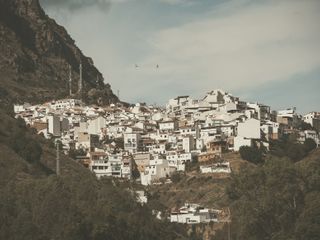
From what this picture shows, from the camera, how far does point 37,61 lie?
138250mm

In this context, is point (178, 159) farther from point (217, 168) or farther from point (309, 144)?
point (309, 144)

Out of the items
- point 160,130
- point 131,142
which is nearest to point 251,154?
point 131,142

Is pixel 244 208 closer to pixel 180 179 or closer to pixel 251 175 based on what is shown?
pixel 251 175

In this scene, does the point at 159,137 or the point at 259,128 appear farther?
the point at 159,137

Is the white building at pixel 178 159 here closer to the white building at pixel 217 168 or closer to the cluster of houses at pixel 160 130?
the cluster of houses at pixel 160 130

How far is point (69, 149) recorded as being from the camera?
308 ft

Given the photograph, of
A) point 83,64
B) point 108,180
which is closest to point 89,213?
point 108,180

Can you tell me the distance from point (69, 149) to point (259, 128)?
2201 centimetres

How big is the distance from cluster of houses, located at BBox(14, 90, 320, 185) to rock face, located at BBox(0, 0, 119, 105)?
662 centimetres

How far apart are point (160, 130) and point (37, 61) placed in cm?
3876

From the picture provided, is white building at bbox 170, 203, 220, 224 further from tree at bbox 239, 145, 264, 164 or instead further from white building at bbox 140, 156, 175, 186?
white building at bbox 140, 156, 175, 186

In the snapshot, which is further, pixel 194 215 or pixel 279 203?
pixel 194 215

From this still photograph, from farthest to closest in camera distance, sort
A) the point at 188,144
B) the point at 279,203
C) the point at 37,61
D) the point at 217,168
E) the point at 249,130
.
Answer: the point at 37,61, the point at 188,144, the point at 249,130, the point at 217,168, the point at 279,203

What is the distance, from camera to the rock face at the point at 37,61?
127m
